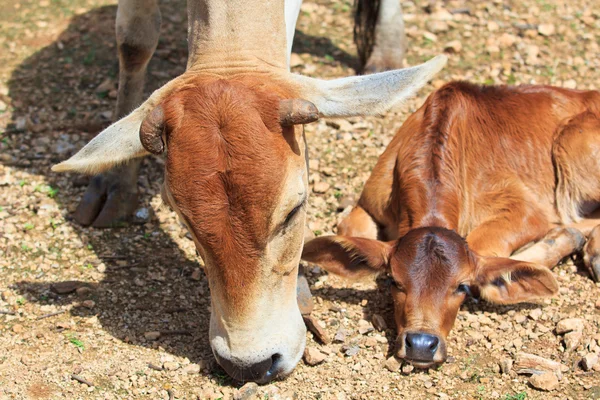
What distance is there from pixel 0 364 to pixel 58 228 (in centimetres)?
171

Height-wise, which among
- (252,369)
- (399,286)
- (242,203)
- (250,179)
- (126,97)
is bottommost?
(399,286)

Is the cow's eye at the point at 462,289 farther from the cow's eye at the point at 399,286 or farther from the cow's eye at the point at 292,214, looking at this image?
the cow's eye at the point at 292,214

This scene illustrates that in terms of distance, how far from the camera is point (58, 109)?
26.8ft

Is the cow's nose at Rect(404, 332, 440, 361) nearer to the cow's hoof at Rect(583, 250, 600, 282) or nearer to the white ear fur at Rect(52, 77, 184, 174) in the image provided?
the cow's hoof at Rect(583, 250, 600, 282)

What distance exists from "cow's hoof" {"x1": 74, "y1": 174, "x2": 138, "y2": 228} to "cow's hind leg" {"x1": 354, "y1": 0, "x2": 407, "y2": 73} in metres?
2.78

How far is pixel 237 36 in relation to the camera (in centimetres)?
504

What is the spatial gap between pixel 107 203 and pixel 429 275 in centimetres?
275

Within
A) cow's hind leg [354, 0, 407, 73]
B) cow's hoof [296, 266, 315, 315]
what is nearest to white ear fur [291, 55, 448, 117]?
cow's hoof [296, 266, 315, 315]

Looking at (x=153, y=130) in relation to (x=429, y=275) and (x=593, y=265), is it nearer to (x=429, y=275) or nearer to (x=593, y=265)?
(x=429, y=275)

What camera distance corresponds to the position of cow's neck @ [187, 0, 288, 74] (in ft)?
16.2

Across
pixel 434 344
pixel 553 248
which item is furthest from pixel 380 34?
pixel 434 344

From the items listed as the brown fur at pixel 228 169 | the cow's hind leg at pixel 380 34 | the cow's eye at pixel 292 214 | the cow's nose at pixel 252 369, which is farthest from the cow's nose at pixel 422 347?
the cow's hind leg at pixel 380 34

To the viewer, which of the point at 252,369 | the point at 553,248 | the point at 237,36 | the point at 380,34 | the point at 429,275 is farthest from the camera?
the point at 380,34

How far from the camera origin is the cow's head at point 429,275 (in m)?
5.18
